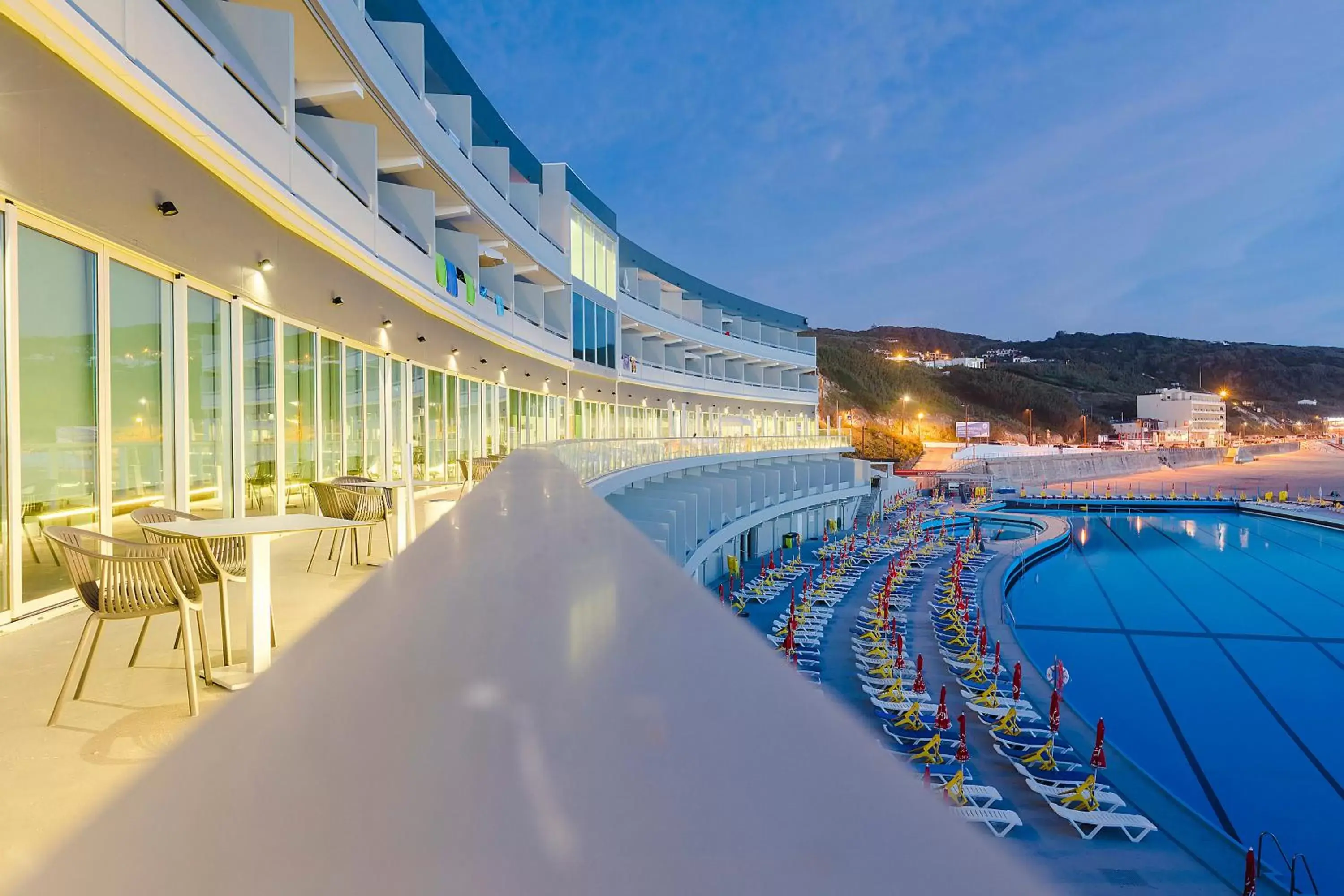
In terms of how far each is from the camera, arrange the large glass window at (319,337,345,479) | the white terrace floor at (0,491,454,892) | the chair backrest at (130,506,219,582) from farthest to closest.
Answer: the large glass window at (319,337,345,479), the chair backrest at (130,506,219,582), the white terrace floor at (0,491,454,892)

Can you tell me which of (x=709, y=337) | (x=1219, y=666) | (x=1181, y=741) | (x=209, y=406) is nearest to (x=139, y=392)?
(x=209, y=406)

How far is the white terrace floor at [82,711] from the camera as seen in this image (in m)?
3.13

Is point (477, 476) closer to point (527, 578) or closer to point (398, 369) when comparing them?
point (398, 369)

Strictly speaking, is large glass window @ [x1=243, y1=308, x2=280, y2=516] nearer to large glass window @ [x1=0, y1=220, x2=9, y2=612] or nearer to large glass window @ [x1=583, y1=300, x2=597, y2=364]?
large glass window @ [x1=0, y1=220, x2=9, y2=612]

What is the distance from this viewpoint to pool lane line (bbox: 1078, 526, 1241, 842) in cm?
1434

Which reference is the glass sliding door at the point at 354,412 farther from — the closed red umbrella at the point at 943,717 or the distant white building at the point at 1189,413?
the distant white building at the point at 1189,413

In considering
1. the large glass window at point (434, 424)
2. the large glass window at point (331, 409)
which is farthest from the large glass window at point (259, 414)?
the large glass window at point (434, 424)

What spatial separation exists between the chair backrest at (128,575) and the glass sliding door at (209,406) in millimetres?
5217

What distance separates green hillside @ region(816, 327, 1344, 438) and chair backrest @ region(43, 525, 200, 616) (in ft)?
345

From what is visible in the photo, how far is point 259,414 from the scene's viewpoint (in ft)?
36.1

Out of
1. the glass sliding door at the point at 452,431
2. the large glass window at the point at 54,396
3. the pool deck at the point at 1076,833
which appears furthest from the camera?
the glass sliding door at the point at 452,431

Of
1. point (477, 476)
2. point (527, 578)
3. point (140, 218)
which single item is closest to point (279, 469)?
point (140, 218)

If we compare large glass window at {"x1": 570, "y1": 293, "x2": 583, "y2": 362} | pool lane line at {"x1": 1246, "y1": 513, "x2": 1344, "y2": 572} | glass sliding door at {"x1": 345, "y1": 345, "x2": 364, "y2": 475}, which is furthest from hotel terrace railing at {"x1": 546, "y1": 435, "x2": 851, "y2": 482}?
pool lane line at {"x1": 1246, "y1": 513, "x2": 1344, "y2": 572}

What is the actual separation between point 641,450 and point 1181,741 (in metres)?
14.5
